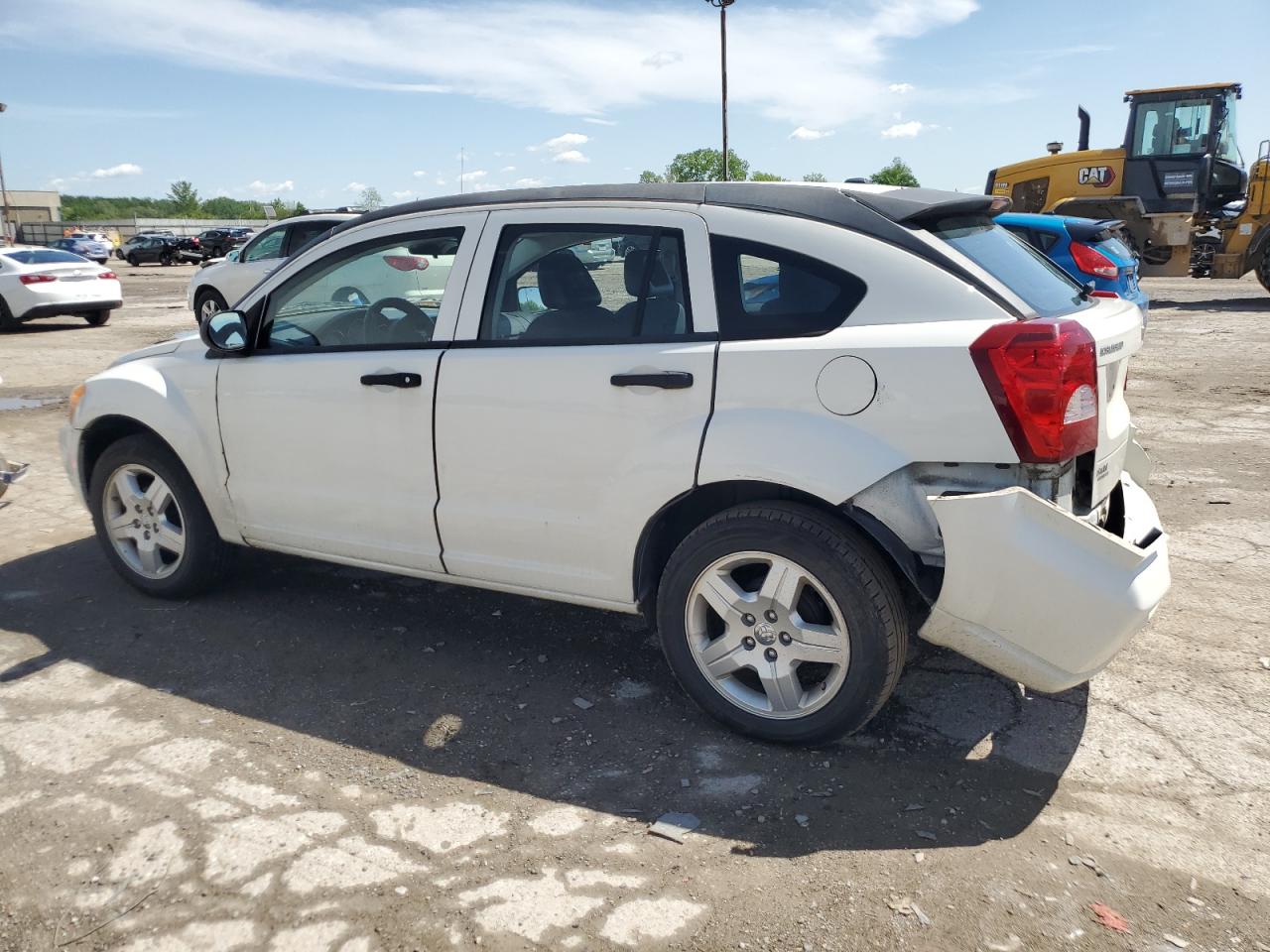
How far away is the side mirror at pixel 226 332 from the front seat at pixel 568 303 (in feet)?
4.66

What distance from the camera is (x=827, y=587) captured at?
→ 3.18 m

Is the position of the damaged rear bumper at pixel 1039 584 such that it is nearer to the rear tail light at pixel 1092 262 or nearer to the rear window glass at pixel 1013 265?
the rear window glass at pixel 1013 265

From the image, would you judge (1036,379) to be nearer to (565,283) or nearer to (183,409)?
(565,283)

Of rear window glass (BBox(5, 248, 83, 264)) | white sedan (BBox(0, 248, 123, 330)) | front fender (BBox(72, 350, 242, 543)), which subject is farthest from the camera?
rear window glass (BBox(5, 248, 83, 264))

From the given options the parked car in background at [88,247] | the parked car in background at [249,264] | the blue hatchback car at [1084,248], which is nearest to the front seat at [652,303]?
the blue hatchback car at [1084,248]

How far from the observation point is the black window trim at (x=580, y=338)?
342cm

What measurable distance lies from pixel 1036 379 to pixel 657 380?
117cm

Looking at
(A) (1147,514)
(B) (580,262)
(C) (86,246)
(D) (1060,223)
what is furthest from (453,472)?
(C) (86,246)

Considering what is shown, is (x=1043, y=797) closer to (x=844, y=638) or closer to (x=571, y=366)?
(x=844, y=638)

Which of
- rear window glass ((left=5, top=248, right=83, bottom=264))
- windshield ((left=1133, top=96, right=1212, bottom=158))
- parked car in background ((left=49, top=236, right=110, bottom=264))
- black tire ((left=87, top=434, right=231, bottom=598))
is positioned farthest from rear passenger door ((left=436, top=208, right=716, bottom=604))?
parked car in background ((left=49, top=236, right=110, bottom=264))

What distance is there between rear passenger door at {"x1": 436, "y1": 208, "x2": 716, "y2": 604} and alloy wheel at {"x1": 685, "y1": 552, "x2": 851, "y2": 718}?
0.32 metres

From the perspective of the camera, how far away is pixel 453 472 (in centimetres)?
384

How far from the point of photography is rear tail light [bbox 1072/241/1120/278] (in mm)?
9711

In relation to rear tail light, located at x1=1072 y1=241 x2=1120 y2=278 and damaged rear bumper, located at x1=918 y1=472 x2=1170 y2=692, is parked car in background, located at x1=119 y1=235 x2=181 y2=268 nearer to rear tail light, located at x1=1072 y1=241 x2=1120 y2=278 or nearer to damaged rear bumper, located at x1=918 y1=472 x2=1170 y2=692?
rear tail light, located at x1=1072 y1=241 x2=1120 y2=278
